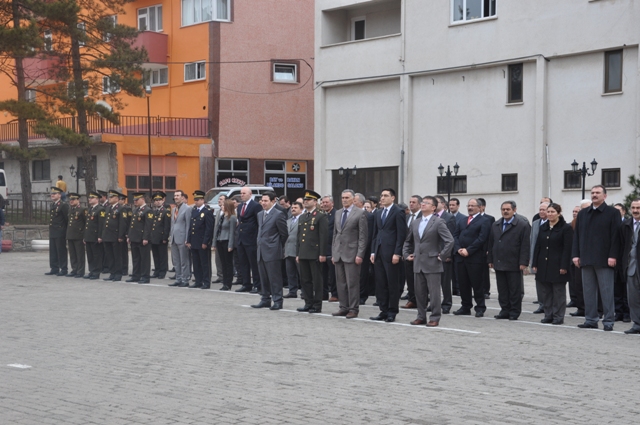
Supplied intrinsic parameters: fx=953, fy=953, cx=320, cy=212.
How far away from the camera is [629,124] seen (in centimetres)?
2836

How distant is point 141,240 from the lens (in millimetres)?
21469

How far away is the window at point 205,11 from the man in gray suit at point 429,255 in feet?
105

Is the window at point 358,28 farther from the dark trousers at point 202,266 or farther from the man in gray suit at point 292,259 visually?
the man in gray suit at point 292,259

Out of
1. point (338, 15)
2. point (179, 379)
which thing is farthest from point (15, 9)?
point (179, 379)

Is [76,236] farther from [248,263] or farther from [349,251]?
[349,251]

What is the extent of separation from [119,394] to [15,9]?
32366 mm

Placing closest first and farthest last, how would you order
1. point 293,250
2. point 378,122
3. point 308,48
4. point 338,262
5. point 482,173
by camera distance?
point 338,262 → point 293,250 → point 482,173 → point 378,122 → point 308,48

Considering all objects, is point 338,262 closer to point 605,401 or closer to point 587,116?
point 605,401

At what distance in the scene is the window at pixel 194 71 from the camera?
44.8 meters

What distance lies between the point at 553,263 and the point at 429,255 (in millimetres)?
2137

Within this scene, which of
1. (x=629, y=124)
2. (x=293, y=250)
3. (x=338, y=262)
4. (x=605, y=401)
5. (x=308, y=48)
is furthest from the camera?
(x=308, y=48)

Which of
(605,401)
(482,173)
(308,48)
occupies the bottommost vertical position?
(605,401)

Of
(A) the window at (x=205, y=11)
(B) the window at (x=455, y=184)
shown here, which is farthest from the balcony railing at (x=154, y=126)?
(B) the window at (x=455, y=184)

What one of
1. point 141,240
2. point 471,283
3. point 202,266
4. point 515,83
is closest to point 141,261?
point 141,240
